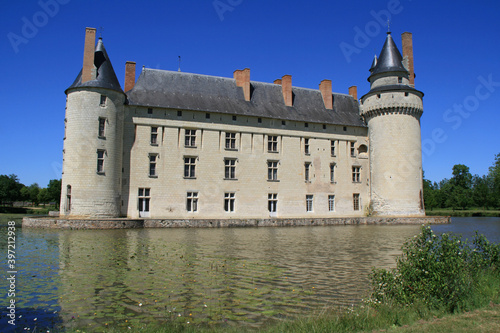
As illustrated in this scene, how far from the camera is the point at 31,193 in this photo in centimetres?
7269

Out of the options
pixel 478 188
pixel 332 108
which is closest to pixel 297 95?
pixel 332 108

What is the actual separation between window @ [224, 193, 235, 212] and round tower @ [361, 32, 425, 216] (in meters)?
11.5

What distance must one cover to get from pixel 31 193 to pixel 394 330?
7971 centimetres

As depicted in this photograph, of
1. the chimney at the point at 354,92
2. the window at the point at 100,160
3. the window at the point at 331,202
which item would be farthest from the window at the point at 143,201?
the chimney at the point at 354,92

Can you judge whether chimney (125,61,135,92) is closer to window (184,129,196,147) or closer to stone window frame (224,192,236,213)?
window (184,129,196,147)

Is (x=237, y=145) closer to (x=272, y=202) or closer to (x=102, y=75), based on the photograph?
(x=272, y=202)

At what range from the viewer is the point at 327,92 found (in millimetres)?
32750

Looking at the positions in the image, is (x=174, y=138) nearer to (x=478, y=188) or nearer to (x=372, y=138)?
(x=372, y=138)

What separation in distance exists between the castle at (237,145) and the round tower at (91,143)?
2.3 inches

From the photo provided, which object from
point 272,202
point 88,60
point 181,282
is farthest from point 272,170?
point 181,282

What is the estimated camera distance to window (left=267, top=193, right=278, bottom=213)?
2895cm

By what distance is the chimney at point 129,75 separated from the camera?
2684 cm

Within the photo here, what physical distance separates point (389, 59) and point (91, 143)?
22.9 meters

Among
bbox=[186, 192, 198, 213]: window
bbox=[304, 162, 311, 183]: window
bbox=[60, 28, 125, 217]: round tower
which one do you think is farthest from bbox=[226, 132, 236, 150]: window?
bbox=[60, 28, 125, 217]: round tower
